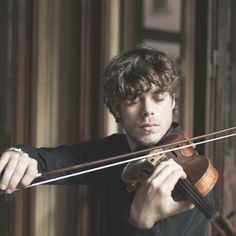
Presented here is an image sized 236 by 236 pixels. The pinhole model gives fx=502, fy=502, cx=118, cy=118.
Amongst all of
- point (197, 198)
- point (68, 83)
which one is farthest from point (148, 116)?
point (68, 83)

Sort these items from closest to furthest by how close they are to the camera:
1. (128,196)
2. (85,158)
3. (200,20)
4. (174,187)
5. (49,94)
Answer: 1. (174,187)
2. (128,196)
3. (85,158)
4. (49,94)
5. (200,20)

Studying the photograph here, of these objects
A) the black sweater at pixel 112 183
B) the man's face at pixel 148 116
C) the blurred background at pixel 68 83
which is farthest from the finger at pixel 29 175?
the blurred background at pixel 68 83

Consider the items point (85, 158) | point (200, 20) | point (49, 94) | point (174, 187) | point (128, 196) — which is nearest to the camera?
point (174, 187)

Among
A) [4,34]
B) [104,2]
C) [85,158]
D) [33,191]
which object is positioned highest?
[104,2]

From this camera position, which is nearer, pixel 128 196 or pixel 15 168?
pixel 15 168

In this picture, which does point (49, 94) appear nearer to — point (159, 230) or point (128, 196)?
point (128, 196)

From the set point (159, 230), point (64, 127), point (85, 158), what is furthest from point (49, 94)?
point (159, 230)

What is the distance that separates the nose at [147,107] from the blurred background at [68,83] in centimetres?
37

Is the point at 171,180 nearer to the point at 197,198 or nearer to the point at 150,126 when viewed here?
the point at 197,198

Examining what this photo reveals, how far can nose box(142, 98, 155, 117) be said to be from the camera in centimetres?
111

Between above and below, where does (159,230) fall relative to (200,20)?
below

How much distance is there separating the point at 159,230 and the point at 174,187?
0.12 metres

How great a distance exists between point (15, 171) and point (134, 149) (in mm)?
314

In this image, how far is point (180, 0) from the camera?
6.17 ft
